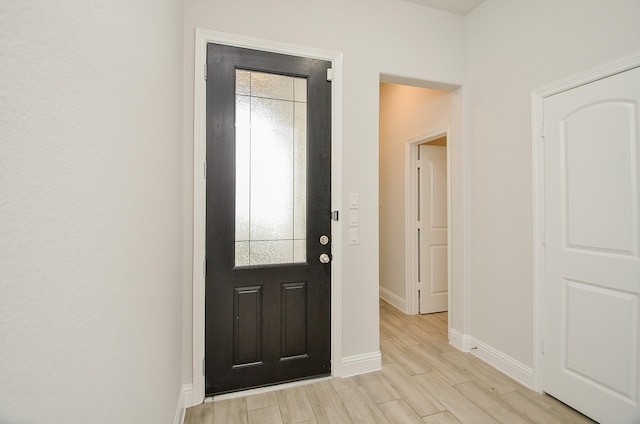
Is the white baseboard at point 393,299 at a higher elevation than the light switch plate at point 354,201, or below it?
below

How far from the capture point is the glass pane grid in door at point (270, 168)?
2.04 m

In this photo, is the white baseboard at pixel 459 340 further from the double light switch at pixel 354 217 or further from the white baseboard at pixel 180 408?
the white baseboard at pixel 180 408

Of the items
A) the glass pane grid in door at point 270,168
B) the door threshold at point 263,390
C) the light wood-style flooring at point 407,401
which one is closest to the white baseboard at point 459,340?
the light wood-style flooring at point 407,401

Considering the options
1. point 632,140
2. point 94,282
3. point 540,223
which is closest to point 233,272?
point 94,282

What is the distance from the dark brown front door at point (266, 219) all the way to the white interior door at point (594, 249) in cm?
160

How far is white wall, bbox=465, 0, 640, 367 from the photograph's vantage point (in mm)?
1869

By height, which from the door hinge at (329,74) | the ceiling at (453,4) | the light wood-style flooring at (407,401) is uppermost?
the ceiling at (453,4)

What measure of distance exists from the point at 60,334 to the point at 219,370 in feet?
5.74

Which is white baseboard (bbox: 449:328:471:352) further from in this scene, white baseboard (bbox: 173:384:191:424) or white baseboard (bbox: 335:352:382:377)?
white baseboard (bbox: 173:384:191:424)

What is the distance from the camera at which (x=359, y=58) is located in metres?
2.33

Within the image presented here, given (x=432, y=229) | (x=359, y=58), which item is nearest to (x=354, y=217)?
(x=359, y=58)

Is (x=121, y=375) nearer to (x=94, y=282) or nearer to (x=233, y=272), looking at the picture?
(x=94, y=282)

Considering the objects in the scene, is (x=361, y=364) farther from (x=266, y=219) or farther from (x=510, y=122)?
(x=510, y=122)

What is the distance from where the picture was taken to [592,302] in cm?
178
